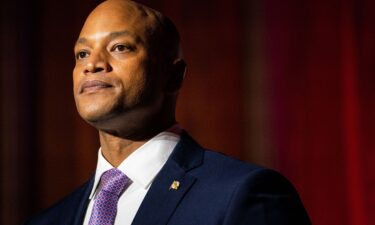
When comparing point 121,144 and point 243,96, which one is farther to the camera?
point 243,96

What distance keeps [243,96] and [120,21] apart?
895 millimetres

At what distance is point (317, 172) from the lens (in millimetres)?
1985

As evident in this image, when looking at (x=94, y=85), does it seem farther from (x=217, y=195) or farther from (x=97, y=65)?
(x=217, y=195)

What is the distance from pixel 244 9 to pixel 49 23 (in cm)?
66

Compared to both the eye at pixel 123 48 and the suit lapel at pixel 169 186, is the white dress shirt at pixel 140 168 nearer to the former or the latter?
the suit lapel at pixel 169 186

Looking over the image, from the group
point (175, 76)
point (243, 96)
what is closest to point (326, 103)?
point (243, 96)

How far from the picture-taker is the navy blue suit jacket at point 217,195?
3.74ft

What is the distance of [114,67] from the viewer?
49.5 inches

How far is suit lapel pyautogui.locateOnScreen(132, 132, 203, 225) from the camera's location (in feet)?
3.90

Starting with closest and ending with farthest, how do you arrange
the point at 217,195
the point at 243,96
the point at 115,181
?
the point at 217,195 < the point at 115,181 < the point at 243,96

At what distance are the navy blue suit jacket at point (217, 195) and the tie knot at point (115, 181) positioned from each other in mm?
67

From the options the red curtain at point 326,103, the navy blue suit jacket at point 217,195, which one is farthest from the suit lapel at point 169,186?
the red curtain at point 326,103

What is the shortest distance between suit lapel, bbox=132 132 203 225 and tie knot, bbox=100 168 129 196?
0.07 metres

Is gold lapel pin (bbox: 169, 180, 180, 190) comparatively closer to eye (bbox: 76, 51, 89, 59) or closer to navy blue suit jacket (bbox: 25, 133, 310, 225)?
navy blue suit jacket (bbox: 25, 133, 310, 225)
